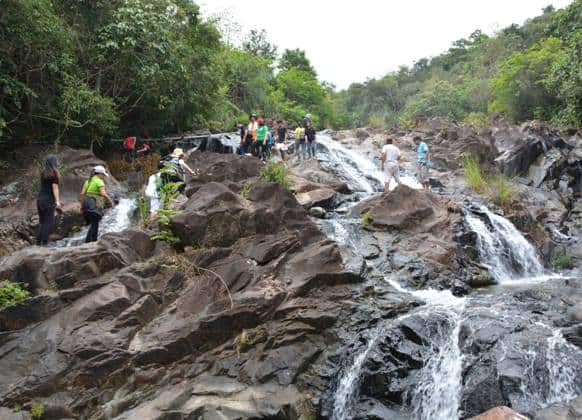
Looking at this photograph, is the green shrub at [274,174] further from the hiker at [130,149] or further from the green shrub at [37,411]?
the hiker at [130,149]

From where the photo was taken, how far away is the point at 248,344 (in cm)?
675

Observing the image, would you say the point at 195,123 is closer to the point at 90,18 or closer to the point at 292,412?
the point at 90,18

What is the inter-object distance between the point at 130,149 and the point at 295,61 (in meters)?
39.7

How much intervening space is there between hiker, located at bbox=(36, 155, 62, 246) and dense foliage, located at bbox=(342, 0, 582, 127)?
A: 2152 cm

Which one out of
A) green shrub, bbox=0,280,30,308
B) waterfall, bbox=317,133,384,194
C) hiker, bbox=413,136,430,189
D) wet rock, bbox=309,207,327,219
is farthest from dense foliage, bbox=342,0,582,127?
green shrub, bbox=0,280,30,308

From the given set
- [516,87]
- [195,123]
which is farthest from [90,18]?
[516,87]

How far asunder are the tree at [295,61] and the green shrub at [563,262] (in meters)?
44.2

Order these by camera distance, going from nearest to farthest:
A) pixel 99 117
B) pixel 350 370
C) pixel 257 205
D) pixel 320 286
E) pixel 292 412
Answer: pixel 292 412
pixel 350 370
pixel 320 286
pixel 257 205
pixel 99 117

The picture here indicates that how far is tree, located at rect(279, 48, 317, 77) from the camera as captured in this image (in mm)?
52328

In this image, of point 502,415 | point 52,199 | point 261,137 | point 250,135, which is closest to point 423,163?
point 261,137

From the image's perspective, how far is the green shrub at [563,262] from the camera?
37.8 feet

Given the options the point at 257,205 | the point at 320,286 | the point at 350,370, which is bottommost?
the point at 350,370

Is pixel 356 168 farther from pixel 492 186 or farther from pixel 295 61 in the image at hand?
pixel 295 61

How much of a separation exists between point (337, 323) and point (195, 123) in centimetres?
1757
